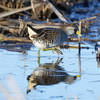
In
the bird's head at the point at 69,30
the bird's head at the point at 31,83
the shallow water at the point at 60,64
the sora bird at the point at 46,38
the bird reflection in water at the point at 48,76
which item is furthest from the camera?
the bird's head at the point at 69,30

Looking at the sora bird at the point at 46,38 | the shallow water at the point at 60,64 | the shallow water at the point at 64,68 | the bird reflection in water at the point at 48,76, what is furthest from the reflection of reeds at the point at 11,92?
the sora bird at the point at 46,38

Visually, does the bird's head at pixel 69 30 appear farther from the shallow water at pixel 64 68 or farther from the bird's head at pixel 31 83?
the bird's head at pixel 31 83

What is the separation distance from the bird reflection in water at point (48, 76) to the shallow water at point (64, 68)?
0.08 m

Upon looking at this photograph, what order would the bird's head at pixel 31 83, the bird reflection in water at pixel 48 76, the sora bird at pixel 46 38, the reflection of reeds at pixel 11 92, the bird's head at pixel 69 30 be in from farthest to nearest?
1. the bird's head at pixel 69 30
2. the sora bird at pixel 46 38
3. the bird reflection in water at pixel 48 76
4. the bird's head at pixel 31 83
5. the reflection of reeds at pixel 11 92

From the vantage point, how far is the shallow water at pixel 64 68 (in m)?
5.04

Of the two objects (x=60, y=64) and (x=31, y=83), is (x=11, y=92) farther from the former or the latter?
(x=60, y=64)

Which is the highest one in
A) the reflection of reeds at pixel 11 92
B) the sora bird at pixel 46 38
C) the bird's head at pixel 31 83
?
the sora bird at pixel 46 38

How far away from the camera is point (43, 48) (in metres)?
7.87

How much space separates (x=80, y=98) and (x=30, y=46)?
4082mm

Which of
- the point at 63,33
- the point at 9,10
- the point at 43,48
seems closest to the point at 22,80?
the point at 43,48

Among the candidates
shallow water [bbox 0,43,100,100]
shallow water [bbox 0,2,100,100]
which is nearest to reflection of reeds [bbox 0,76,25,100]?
shallow water [bbox 0,2,100,100]

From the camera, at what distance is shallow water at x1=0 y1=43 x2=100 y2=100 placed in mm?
5037

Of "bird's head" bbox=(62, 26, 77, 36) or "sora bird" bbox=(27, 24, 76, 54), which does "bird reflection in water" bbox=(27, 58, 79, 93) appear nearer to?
"sora bird" bbox=(27, 24, 76, 54)

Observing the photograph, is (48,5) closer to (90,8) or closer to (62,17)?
(62,17)
